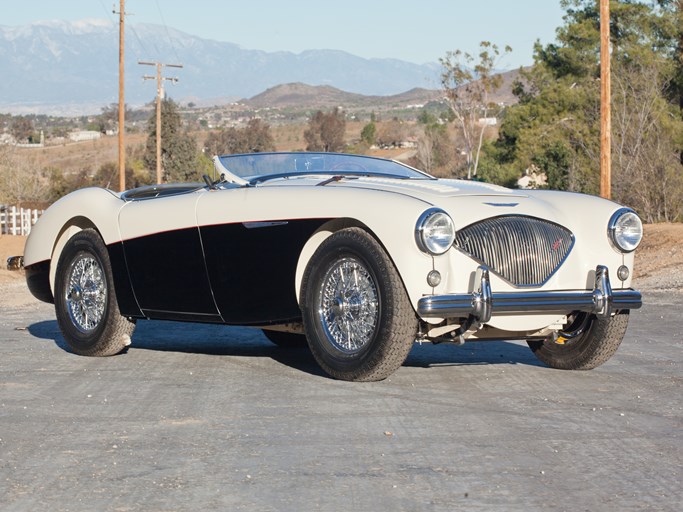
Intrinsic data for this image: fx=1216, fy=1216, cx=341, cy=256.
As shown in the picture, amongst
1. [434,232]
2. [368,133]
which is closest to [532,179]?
[434,232]

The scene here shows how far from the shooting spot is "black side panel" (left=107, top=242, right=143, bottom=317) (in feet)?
27.8

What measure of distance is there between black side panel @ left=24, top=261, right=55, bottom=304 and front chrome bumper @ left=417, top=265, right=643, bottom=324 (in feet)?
12.0

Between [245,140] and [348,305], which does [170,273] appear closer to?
[348,305]

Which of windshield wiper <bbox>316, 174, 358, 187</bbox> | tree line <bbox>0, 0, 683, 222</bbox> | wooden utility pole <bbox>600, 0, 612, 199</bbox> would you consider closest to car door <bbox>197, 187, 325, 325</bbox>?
windshield wiper <bbox>316, 174, 358, 187</bbox>

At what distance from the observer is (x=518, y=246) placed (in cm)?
706

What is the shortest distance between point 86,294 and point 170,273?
39.4 inches

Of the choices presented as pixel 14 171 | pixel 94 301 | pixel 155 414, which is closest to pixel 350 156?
pixel 94 301

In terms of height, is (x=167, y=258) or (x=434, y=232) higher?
(x=434, y=232)

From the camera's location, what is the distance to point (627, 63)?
46.8m

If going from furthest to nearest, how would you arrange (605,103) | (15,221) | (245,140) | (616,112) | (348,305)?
1. (245,140)
2. (15,221)
3. (616,112)
4. (605,103)
5. (348,305)

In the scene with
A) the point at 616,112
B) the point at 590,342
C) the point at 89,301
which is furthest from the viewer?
the point at 616,112

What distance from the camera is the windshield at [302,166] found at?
27.1 ft

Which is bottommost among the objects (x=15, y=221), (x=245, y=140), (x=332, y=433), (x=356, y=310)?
(x=15, y=221)

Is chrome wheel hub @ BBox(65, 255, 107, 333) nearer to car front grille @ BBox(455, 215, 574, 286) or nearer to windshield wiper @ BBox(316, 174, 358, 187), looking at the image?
windshield wiper @ BBox(316, 174, 358, 187)
